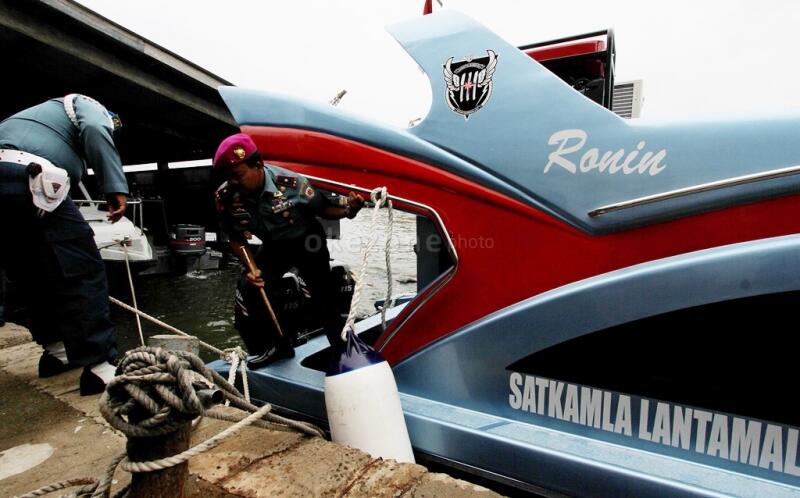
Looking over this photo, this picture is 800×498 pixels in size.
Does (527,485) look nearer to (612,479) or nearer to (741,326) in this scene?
(612,479)

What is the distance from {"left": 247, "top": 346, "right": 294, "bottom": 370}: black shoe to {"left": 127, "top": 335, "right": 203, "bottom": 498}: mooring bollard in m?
1.24

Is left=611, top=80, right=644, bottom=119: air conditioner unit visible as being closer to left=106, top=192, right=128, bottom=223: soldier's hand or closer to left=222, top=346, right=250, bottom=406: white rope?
left=222, top=346, right=250, bottom=406: white rope

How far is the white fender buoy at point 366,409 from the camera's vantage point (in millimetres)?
1626

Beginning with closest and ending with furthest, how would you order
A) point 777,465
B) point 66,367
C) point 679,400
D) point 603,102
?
point 777,465 → point 679,400 → point 603,102 → point 66,367

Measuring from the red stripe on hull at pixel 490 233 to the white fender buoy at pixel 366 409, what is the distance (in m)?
0.35

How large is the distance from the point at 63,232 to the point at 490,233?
2078mm

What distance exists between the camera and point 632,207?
1.45m

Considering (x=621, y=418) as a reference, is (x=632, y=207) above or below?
above

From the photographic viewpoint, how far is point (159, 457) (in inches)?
43.3

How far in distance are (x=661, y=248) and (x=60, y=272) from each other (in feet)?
8.66

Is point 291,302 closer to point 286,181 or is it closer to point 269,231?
point 269,231

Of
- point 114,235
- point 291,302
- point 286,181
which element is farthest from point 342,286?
point 114,235

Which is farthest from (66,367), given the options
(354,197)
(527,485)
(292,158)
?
(527,485)

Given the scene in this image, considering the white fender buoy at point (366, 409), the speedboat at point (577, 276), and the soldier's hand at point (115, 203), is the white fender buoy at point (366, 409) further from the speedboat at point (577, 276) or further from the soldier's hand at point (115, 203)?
the soldier's hand at point (115, 203)
